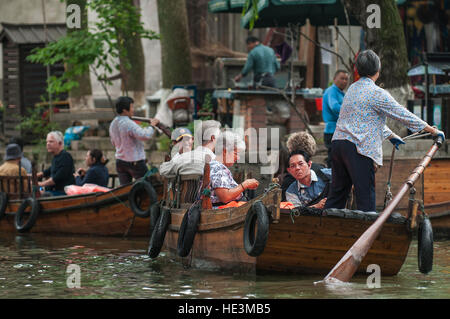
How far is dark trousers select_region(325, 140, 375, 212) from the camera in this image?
27.3 feet

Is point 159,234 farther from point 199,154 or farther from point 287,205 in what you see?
point 287,205

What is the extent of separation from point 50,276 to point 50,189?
16.4 ft

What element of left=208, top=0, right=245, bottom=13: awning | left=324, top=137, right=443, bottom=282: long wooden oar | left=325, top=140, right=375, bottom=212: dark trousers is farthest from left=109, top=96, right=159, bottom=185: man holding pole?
left=208, top=0, right=245, bottom=13: awning

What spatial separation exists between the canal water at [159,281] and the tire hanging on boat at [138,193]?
96 centimetres

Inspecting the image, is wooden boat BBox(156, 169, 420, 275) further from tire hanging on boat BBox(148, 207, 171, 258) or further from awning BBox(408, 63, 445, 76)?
awning BBox(408, 63, 445, 76)

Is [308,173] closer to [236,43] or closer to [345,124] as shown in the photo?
[345,124]

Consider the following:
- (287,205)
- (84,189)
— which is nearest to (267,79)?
(84,189)

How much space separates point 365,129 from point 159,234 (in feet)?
9.11

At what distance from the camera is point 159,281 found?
8.86m

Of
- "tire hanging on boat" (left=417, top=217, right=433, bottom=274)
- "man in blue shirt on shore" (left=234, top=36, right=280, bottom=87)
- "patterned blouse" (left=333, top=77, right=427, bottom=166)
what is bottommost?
"tire hanging on boat" (left=417, top=217, right=433, bottom=274)

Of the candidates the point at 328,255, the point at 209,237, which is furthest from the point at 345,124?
the point at 209,237

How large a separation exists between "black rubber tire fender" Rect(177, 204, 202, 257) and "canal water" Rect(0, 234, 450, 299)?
0.83 ft

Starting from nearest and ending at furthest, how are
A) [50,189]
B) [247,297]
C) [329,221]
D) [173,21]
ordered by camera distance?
[247,297] < [329,221] < [50,189] < [173,21]

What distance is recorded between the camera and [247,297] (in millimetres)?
7668
